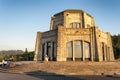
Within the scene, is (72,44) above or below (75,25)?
below

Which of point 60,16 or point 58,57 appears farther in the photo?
point 60,16

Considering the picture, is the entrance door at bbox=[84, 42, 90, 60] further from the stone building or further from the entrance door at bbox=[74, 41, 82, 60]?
the entrance door at bbox=[74, 41, 82, 60]

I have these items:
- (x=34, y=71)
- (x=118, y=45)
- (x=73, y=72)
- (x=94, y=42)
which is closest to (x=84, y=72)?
(x=73, y=72)

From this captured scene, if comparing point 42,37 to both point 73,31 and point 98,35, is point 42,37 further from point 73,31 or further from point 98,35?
point 98,35

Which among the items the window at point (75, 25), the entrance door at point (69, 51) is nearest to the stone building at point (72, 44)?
the entrance door at point (69, 51)

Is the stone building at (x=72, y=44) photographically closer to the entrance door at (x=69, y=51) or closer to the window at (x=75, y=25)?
the entrance door at (x=69, y=51)

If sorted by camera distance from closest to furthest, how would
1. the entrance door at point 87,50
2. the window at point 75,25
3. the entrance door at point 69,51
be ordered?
the entrance door at point 87,50 < the entrance door at point 69,51 < the window at point 75,25

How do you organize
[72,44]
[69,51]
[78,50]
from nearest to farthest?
[78,50], [72,44], [69,51]

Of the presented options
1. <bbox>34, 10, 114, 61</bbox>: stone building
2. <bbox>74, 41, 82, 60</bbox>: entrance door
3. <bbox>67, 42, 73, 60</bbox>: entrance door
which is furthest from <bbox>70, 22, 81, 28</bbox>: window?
<bbox>67, 42, 73, 60</bbox>: entrance door

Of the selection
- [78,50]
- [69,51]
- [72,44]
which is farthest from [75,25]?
[69,51]

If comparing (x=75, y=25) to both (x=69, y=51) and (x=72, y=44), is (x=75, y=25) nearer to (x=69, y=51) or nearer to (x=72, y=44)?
(x=72, y=44)

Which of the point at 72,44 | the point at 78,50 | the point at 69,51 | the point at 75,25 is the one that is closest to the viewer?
the point at 78,50

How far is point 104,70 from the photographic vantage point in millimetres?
22000

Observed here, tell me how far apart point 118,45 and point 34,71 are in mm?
41001
